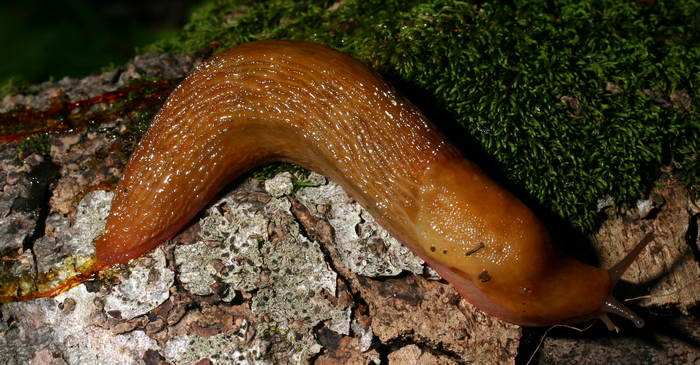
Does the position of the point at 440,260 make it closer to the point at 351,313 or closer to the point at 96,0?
the point at 351,313

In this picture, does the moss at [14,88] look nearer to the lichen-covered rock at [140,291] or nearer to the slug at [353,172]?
the slug at [353,172]

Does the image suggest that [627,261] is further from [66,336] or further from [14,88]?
[14,88]

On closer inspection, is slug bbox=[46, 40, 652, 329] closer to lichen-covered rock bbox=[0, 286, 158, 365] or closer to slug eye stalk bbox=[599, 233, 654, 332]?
slug eye stalk bbox=[599, 233, 654, 332]

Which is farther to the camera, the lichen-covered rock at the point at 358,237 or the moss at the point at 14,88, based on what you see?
the moss at the point at 14,88

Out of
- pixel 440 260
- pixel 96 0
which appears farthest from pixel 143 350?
pixel 96 0

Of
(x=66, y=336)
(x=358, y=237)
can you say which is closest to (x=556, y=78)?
(x=358, y=237)

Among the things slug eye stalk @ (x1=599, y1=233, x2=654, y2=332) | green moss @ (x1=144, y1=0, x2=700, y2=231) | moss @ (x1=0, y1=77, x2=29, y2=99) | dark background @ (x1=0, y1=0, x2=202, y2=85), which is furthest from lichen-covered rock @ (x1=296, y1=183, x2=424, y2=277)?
dark background @ (x1=0, y1=0, x2=202, y2=85)

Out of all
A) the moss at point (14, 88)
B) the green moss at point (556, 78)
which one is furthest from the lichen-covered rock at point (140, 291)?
the green moss at point (556, 78)
